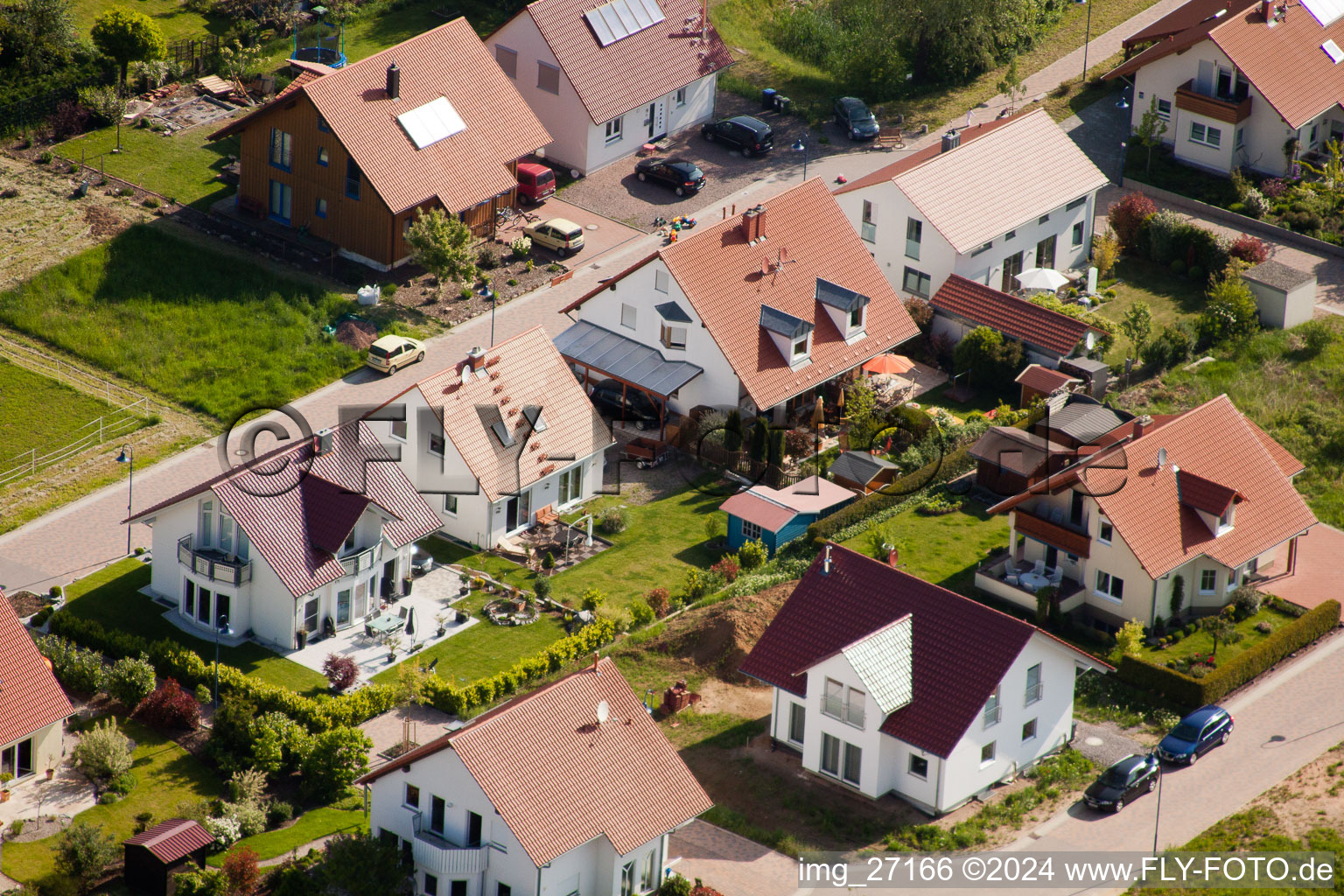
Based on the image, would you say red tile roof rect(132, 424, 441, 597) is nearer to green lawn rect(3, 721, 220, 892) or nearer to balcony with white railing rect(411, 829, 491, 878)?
green lawn rect(3, 721, 220, 892)

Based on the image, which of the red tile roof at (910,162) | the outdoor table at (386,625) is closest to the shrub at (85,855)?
the outdoor table at (386,625)

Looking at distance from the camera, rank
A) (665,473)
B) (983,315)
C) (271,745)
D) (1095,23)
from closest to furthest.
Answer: (271,745) < (665,473) < (983,315) < (1095,23)

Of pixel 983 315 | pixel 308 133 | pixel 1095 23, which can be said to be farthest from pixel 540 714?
pixel 1095 23

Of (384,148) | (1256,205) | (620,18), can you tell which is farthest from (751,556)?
(620,18)

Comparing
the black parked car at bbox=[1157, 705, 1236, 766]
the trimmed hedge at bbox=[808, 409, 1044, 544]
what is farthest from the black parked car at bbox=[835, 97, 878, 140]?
the black parked car at bbox=[1157, 705, 1236, 766]

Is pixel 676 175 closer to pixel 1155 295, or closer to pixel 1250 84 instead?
pixel 1155 295

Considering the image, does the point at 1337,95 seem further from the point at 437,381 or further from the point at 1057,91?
the point at 437,381
